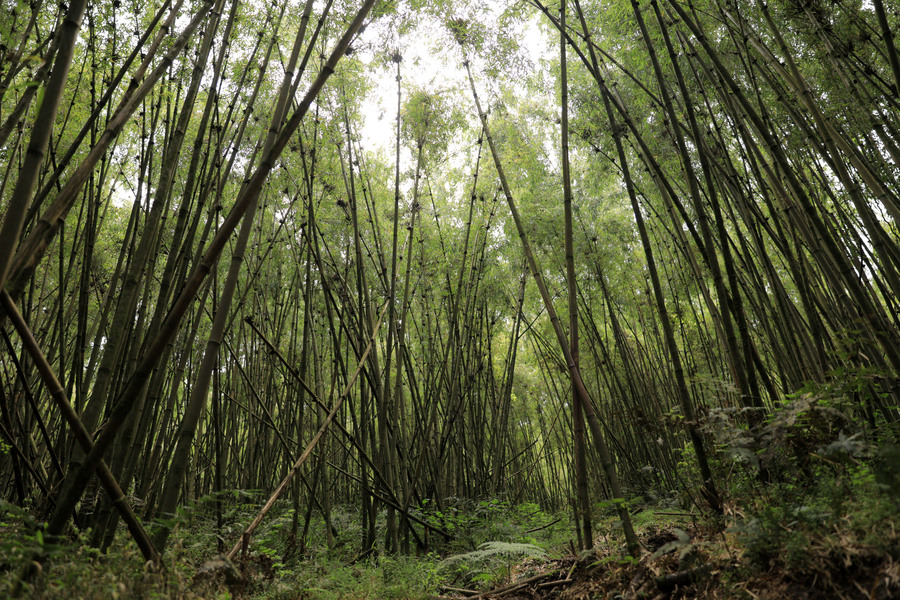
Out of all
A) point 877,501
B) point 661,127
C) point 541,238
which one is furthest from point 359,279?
point 661,127

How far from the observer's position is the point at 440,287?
5102 mm

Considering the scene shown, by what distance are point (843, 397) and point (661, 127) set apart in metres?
3.32

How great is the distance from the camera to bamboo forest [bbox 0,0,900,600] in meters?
1.14

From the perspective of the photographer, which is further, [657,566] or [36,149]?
[657,566]

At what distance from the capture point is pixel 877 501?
0.98 meters

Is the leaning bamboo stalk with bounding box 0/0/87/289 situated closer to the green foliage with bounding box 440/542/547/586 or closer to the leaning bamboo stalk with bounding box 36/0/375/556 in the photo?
the leaning bamboo stalk with bounding box 36/0/375/556

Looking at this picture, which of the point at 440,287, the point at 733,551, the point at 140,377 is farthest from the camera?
the point at 440,287

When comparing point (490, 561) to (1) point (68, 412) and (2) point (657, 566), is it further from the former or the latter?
(1) point (68, 412)

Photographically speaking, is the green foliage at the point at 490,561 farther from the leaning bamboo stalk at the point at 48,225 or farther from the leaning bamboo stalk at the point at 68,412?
the leaning bamboo stalk at the point at 48,225

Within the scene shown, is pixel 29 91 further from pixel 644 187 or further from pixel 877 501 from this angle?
pixel 644 187

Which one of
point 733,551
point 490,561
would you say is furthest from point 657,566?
point 490,561

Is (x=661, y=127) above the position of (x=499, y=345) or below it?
above

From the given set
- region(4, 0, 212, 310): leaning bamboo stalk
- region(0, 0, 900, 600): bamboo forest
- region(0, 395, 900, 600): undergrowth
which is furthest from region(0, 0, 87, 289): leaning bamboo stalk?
region(0, 395, 900, 600): undergrowth

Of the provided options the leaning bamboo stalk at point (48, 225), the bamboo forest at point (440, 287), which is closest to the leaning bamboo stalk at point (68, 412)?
the bamboo forest at point (440, 287)
